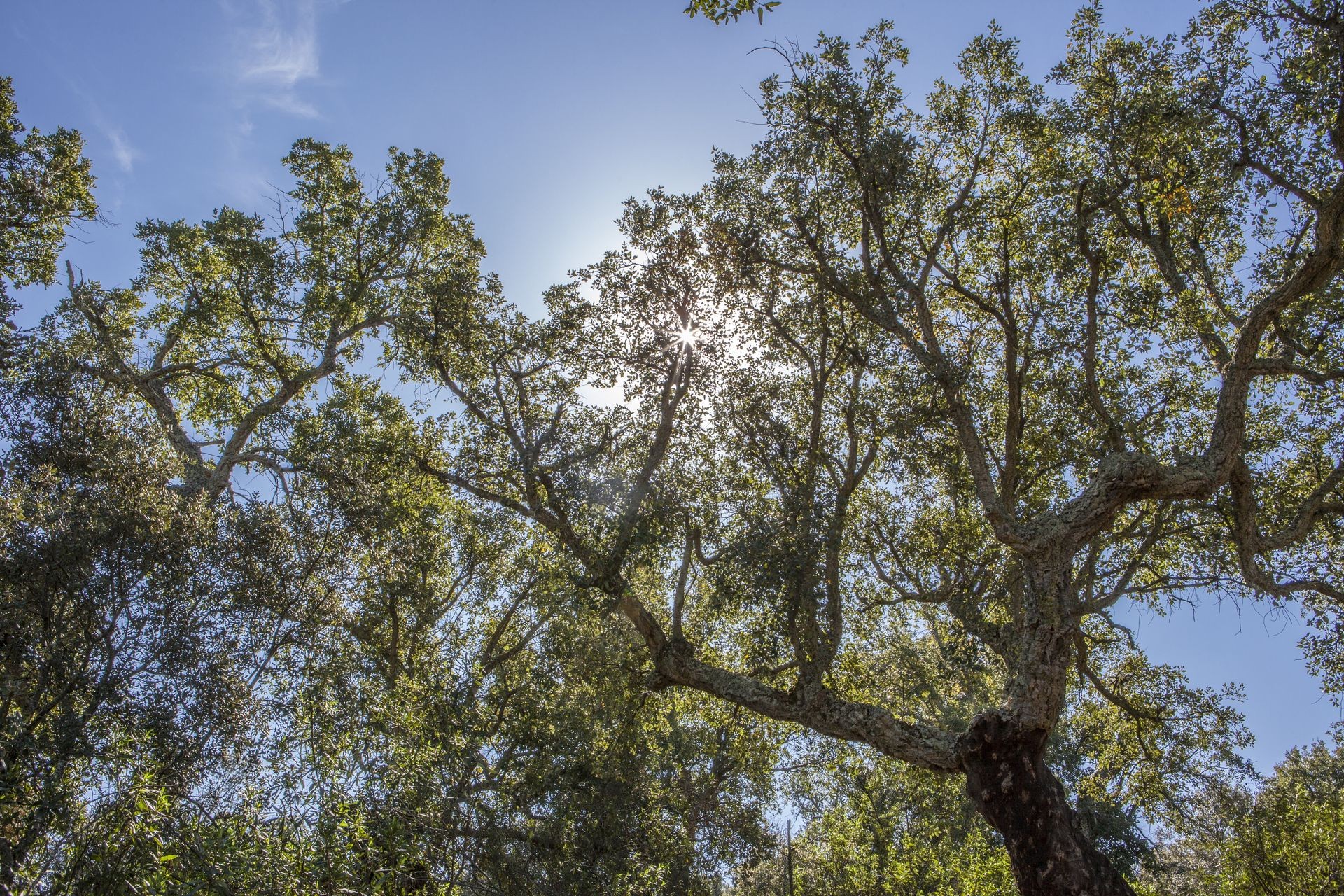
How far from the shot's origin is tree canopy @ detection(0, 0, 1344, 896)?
25.2ft

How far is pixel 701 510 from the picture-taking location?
11430 millimetres

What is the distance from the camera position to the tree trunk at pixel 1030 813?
7.53m

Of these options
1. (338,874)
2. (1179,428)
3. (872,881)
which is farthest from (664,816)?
(1179,428)

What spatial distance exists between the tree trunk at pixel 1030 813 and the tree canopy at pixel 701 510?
4 centimetres

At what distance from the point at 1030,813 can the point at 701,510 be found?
19.2 ft

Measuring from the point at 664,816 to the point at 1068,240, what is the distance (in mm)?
12684

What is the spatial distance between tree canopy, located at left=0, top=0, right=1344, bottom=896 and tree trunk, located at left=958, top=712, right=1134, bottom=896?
0.04m

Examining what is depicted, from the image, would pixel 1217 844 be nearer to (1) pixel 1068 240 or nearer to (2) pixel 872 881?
(2) pixel 872 881

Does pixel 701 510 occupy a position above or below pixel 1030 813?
above

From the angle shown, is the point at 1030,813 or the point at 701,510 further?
the point at 701,510

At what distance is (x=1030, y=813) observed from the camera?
315 inches

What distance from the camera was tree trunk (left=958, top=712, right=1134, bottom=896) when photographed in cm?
753

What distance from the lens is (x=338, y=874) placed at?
20.2 feet

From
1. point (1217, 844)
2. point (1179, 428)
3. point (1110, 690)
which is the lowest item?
point (1217, 844)
